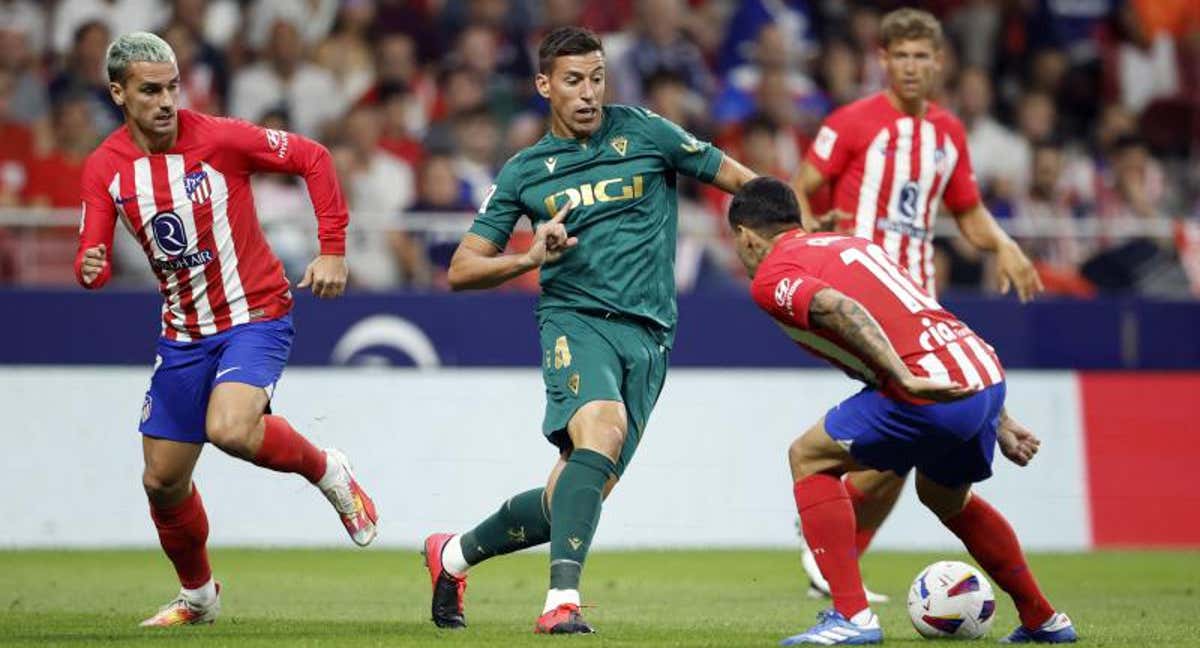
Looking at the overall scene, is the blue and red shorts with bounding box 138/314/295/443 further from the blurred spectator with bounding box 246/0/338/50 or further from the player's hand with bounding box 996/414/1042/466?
the blurred spectator with bounding box 246/0/338/50

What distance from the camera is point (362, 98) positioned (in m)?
16.3

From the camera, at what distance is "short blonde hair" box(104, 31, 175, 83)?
27.7 feet

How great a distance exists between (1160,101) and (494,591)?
1024 centimetres

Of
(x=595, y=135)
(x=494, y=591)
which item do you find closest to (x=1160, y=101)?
(x=494, y=591)

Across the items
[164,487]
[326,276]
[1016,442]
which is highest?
[326,276]

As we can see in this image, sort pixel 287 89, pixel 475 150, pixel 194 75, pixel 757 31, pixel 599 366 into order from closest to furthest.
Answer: pixel 599 366 < pixel 475 150 < pixel 194 75 < pixel 287 89 < pixel 757 31

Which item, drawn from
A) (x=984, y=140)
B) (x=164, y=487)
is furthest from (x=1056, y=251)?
(x=164, y=487)

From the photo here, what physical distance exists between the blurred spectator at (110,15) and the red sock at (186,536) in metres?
8.22

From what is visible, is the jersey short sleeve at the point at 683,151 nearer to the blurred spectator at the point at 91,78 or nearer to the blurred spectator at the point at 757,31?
the blurred spectator at the point at 91,78

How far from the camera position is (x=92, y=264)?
8211 mm

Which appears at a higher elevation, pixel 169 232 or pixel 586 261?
pixel 169 232

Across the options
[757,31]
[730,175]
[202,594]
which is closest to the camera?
[730,175]

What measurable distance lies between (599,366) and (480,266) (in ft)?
2.00

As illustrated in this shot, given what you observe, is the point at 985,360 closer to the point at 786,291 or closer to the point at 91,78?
the point at 786,291
